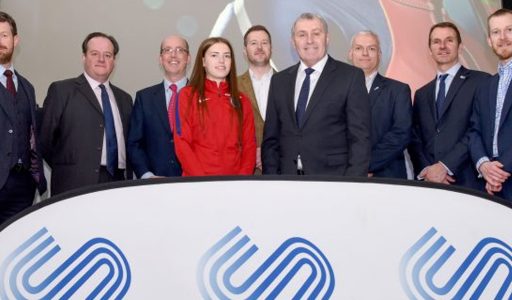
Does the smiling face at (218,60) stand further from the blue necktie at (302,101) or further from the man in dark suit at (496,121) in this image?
the man in dark suit at (496,121)

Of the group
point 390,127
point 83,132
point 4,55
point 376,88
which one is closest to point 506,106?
point 390,127

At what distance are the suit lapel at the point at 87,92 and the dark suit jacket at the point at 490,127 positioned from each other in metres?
1.85

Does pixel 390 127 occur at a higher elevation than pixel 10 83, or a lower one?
lower

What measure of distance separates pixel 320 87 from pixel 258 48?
870 mm

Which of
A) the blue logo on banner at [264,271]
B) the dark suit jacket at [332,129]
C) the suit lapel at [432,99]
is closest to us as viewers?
the blue logo on banner at [264,271]

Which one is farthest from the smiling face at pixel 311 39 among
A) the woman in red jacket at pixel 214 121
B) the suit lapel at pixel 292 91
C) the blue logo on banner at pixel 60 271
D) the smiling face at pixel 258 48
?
the blue logo on banner at pixel 60 271

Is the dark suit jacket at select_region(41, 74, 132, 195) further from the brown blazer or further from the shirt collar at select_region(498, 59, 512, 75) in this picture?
the shirt collar at select_region(498, 59, 512, 75)

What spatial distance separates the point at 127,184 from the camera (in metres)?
1.74

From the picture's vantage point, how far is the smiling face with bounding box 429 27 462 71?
3641mm

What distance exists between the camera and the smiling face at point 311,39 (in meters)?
3.01

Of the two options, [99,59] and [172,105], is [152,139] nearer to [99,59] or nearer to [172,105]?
[172,105]

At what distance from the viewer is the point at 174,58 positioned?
375 cm

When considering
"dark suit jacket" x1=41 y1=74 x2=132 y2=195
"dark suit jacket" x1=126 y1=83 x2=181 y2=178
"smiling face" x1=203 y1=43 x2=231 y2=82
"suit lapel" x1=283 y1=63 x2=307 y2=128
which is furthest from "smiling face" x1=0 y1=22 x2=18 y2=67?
"suit lapel" x1=283 y1=63 x2=307 y2=128

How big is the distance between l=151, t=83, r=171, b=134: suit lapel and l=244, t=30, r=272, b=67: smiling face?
20.3 inches
